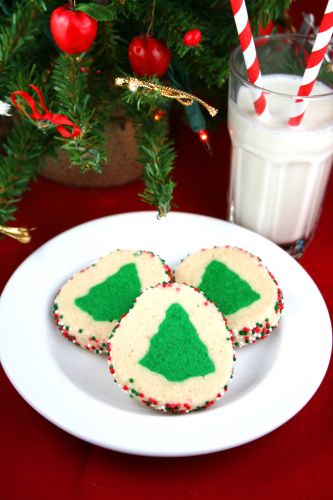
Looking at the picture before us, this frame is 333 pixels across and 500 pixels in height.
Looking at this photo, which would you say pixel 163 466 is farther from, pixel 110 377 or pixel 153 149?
pixel 153 149

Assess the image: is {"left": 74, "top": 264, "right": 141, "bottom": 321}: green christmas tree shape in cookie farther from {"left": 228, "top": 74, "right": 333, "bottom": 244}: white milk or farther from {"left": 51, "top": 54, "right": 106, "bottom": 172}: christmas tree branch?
{"left": 228, "top": 74, "right": 333, "bottom": 244}: white milk

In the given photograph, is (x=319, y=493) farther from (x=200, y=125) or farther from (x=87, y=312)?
(x=200, y=125)

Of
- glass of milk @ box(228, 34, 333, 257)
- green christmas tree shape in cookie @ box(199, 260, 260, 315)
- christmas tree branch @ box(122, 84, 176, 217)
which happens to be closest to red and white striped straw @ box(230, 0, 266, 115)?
glass of milk @ box(228, 34, 333, 257)

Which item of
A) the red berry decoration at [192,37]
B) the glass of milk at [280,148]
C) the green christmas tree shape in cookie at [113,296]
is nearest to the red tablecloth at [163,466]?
the green christmas tree shape in cookie at [113,296]

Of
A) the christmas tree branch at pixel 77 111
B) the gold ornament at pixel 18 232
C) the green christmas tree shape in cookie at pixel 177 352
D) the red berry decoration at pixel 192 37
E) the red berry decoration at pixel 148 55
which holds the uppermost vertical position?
the red berry decoration at pixel 192 37

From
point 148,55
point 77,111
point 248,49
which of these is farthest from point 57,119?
point 248,49

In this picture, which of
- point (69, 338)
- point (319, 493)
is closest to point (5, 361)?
point (69, 338)

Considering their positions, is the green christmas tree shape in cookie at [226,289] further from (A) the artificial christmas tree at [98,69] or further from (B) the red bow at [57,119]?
(B) the red bow at [57,119]
